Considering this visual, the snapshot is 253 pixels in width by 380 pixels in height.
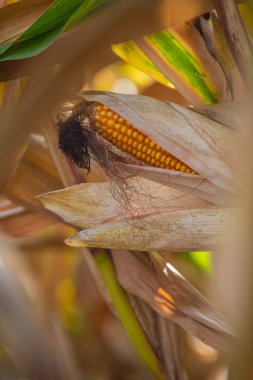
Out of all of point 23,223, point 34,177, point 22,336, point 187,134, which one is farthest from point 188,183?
point 23,223

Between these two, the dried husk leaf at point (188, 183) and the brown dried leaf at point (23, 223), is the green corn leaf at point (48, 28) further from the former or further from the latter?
the brown dried leaf at point (23, 223)

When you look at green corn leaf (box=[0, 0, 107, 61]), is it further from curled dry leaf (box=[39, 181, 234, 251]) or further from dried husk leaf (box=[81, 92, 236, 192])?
curled dry leaf (box=[39, 181, 234, 251])

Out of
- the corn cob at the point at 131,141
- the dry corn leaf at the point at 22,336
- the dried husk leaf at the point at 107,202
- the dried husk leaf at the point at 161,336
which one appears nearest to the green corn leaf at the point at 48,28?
the corn cob at the point at 131,141

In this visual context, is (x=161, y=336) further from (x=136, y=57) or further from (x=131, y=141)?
(x=136, y=57)

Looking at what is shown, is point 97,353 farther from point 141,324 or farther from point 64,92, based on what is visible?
point 64,92

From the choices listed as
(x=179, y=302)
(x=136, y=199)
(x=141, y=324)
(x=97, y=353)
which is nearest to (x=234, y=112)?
(x=136, y=199)

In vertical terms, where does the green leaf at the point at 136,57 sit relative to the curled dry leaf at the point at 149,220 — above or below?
above

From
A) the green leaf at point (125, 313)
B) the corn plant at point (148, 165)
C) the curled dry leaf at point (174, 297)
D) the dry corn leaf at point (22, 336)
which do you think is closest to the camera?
the dry corn leaf at point (22, 336)

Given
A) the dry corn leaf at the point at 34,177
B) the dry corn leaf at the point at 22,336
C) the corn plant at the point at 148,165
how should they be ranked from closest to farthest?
the dry corn leaf at the point at 22,336
the corn plant at the point at 148,165
the dry corn leaf at the point at 34,177
